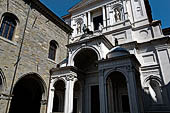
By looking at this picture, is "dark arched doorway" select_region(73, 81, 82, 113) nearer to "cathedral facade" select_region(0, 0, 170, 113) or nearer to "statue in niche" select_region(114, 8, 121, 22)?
"cathedral facade" select_region(0, 0, 170, 113)

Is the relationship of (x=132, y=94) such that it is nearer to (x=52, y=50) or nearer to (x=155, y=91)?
(x=155, y=91)

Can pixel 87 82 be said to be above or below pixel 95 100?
above

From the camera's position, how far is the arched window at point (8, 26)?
9344mm

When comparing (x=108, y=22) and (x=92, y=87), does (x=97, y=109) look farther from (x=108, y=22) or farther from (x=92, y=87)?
(x=108, y=22)

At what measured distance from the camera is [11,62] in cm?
899

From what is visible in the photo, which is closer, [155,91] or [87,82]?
[155,91]

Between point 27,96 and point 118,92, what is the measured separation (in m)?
7.79

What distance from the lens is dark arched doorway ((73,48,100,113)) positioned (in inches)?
446

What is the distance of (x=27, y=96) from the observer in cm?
1179

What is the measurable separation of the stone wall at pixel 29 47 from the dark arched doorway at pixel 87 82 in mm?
2653

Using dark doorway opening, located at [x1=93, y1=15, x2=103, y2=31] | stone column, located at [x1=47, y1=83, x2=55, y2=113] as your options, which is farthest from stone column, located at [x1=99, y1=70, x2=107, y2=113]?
dark doorway opening, located at [x1=93, y1=15, x2=103, y2=31]

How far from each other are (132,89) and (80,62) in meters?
5.69

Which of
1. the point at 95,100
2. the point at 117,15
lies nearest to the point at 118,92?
the point at 95,100

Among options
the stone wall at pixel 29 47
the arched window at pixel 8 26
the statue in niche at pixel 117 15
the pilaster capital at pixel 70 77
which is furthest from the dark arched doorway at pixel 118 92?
the arched window at pixel 8 26
